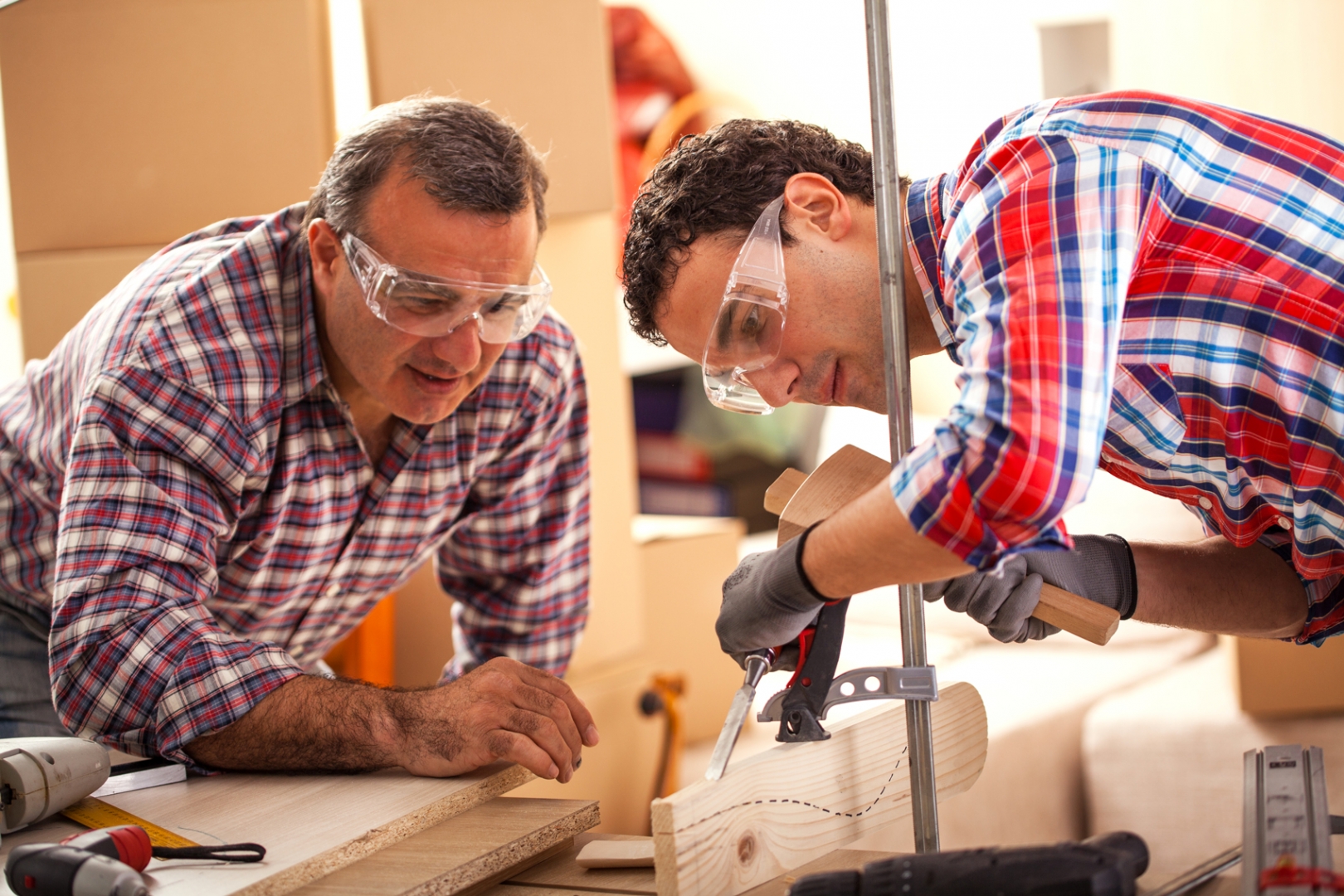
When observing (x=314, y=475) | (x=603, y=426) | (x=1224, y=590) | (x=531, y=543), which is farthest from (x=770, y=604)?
(x=603, y=426)

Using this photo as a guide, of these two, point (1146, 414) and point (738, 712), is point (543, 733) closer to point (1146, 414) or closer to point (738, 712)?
point (738, 712)

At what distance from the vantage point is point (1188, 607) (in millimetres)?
1266

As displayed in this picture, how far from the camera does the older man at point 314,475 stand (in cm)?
127

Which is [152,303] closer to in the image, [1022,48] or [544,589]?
[544,589]

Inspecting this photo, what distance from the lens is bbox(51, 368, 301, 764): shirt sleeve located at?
50.2 inches

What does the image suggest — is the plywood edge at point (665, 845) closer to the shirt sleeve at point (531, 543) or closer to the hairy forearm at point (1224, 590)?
the hairy forearm at point (1224, 590)

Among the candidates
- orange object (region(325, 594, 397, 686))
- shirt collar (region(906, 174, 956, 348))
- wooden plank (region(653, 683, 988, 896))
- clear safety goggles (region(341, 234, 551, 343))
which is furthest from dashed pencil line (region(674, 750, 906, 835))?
orange object (region(325, 594, 397, 686))

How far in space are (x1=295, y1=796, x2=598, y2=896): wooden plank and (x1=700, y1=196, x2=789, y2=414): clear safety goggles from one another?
461mm

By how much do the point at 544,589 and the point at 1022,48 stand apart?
256cm

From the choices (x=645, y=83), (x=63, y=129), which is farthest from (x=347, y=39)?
(x=645, y=83)

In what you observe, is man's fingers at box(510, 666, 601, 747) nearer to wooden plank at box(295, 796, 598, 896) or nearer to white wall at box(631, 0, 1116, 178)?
wooden plank at box(295, 796, 598, 896)

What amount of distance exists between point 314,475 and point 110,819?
57 centimetres

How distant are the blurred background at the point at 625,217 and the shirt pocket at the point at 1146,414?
37 cm

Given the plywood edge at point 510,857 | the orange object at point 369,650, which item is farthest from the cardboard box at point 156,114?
the plywood edge at point 510,857
